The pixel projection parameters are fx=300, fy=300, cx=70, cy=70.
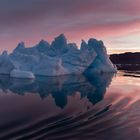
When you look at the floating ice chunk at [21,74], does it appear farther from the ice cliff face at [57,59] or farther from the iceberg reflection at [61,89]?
the iceberg reflection at [61,89]

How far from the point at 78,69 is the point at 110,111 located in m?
26.5

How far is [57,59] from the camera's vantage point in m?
34.3

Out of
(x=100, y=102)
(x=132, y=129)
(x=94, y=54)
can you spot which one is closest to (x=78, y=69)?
(x=94, y=54)

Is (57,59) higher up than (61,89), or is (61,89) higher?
(57,59)

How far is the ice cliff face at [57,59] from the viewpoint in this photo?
34906 mm

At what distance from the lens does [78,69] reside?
127ft

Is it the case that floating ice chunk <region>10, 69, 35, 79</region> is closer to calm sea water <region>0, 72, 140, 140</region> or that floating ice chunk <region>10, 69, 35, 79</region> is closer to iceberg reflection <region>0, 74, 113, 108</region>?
iceberg reflection <region>0, 74, 113, 108</region>

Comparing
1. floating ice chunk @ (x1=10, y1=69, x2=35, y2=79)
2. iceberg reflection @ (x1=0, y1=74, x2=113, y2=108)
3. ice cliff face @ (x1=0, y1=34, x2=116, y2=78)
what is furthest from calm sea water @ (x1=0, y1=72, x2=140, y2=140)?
ice cliff face @ (x1=0, y1=34, x2=116, y2=78)

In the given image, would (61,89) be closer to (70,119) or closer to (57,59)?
(70,119)

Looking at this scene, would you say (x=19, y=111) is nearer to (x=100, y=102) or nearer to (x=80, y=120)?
(x=80, y=120)

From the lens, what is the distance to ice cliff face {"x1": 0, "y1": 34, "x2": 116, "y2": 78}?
3491 cm

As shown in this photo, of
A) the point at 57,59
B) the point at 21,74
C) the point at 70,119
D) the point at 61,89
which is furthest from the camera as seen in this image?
the point at 57,59

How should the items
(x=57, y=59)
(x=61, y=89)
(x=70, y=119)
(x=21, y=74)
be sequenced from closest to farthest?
(x=70, y=119) < (x=61, y=89) < (x=21, y=74) < (x=57, y=59)

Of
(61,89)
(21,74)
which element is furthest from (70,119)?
(21,74)
